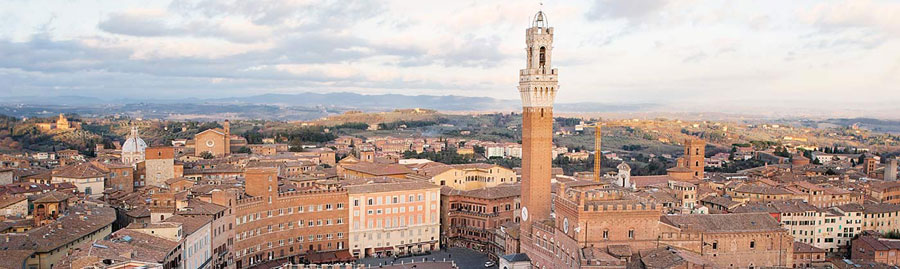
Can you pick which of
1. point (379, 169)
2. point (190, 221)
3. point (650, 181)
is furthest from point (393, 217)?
point (650, 181)

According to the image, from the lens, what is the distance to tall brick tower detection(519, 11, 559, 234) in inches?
1569

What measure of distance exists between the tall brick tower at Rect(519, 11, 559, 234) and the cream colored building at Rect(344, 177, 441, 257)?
10.8 m

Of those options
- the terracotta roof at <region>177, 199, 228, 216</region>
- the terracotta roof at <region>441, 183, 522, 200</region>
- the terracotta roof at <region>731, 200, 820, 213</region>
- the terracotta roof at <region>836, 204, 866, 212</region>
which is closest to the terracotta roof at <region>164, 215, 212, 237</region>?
the terracotta roof at <region>177, 199, 228, 216</region>

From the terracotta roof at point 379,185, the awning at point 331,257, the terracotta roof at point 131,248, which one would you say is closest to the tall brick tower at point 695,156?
the terracotta roof at point 379,185

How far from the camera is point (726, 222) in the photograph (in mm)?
37281

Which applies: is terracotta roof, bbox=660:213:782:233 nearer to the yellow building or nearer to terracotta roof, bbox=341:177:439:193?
terracotta roof, bbox=341:177:439:193

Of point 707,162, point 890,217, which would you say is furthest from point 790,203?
point 707,162

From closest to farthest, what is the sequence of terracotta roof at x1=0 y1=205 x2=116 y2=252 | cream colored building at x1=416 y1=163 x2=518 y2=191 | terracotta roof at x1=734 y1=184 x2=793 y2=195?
terracotta roof at x1=0 y1=205 x2=116 y2=252 < terracotta roof at x1=734 y1=184 x2=793 y2=195 < cream colored building at x1=416 y1=163 x2=518 y2=191

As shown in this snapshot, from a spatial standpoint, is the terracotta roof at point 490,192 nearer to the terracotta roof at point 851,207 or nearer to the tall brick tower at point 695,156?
the terracotta roof at point 851,207

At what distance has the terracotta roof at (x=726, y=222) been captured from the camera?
119 ft

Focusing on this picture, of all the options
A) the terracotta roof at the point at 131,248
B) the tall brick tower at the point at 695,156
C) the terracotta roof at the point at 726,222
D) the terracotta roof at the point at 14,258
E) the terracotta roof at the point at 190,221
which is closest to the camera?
the terracotta roof at the point at 131,248

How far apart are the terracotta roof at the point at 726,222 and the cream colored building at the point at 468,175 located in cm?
2275

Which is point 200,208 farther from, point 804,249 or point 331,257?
point 804,249

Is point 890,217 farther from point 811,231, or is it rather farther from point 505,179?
point 505,179
